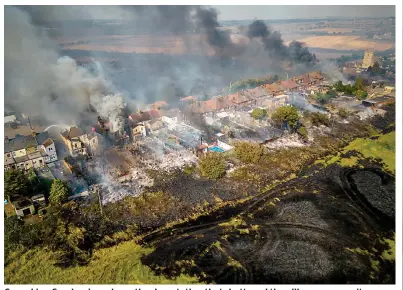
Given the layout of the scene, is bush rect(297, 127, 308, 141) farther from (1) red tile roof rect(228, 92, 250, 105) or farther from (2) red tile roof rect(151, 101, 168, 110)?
(2) red tile roof rect(151, 101, 168, 110)

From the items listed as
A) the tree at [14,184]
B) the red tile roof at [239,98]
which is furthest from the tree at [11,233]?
the red tile roof at [239,98]

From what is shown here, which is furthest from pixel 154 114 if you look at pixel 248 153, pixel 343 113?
pixel 343 113

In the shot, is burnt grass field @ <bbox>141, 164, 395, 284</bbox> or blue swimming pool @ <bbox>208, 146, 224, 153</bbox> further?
Result: blue swimming pool @ <bbox>208, 146, 224, 153</bbox>

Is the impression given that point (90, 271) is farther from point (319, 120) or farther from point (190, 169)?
point (319, 120)

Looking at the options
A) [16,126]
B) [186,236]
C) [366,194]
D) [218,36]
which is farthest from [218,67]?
[186,236]

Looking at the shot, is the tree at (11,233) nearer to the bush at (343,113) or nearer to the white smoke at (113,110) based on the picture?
the white smoke at (113,110)

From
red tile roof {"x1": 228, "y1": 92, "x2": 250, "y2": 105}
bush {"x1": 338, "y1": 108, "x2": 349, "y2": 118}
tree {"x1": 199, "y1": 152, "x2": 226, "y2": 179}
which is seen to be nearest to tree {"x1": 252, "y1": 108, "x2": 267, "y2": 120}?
red tile roof {"x1": 228, "y1": 92, "x2": 250, "y2": 105}

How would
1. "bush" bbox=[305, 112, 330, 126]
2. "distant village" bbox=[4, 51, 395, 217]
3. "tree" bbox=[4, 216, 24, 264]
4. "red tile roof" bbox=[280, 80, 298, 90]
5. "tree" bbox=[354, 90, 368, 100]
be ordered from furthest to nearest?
"red tile roof" bbox=[280, 80, 298, 90]
"tree" bbox=[354, 90, 368, 100]
"bush" bbox=[305, 112, 330, 126]
"distant village" bbox=[4, 51, 395, 217]
"tree" bbox=[4, 216, 24, 264]
